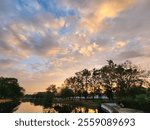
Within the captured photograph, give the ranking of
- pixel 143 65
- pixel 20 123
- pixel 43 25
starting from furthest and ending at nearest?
pixel 143 65 → pixel 43 25 → pixel 20 123

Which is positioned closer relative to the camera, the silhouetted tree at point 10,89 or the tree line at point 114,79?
the silhouetted tree at point 10,89

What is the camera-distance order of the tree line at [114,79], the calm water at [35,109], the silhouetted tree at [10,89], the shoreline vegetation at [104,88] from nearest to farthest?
1. the calm water at [35,109]
2. the silhouetted tree at [10,89]
3. the shoreline vegetation at [104,88]
4. the tree line at [114,79]

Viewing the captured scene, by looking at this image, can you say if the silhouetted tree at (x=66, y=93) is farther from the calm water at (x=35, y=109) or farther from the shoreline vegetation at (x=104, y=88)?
the calm water at (x=35, y=109)

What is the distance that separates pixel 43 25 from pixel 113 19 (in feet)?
3.15

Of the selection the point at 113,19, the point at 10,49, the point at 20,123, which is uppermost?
the point at 113,19

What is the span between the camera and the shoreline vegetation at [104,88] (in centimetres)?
518

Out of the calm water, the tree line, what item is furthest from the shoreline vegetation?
the calm water

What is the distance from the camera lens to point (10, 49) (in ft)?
15.4

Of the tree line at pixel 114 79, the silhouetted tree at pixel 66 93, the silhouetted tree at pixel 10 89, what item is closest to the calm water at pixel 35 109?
the silhouetted tree at pixel 10 89

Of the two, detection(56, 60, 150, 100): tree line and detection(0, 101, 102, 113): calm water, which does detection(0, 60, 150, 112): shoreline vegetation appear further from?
detection(0, 101, 102, 113): calm water

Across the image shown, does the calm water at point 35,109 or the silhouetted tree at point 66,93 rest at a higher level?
the silhouetted tree at point 66,93

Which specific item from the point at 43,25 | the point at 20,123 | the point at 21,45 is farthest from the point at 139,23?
the point at 20,123

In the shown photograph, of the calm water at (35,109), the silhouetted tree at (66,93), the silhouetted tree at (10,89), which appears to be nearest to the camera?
the calm water at (35,109)

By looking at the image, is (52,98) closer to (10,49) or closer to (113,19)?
(10,49)
